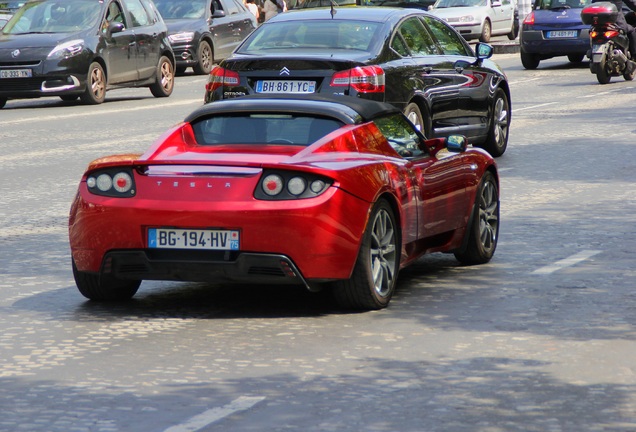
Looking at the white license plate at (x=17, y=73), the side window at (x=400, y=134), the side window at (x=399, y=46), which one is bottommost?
the white license plate at (x=17, y=73)

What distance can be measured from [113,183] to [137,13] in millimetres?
19321

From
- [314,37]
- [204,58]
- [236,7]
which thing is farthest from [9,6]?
[314,37]

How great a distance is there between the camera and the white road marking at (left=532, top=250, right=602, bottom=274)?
931 centimetres

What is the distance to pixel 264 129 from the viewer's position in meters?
8.60

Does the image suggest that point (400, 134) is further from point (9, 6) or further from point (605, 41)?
point (9, 6)

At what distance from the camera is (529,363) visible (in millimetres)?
6738

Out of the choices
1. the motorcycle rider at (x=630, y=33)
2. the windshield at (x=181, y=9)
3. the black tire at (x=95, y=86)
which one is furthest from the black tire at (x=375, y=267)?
the windshield at (x=181, y=9)

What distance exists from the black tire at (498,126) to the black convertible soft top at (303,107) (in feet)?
25.2

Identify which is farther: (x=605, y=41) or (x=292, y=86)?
(x=605, y=41)

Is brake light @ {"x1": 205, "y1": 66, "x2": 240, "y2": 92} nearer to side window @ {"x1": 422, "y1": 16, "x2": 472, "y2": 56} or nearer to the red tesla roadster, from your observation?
side window @ {"x1": 422, "y1": 16, "x2": 472, "y2": 56}

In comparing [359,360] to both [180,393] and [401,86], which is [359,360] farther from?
[401,86]

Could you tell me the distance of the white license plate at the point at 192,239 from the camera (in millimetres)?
7711

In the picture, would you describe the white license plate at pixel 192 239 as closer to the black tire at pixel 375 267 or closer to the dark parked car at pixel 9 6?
the black tire at pixel 375 267

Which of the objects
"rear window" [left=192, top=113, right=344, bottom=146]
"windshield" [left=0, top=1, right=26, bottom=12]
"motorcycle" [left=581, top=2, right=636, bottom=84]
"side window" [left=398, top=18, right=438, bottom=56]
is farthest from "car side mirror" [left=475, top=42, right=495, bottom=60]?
"windshield" [left=0, top=1, right=26, bottom=12]
